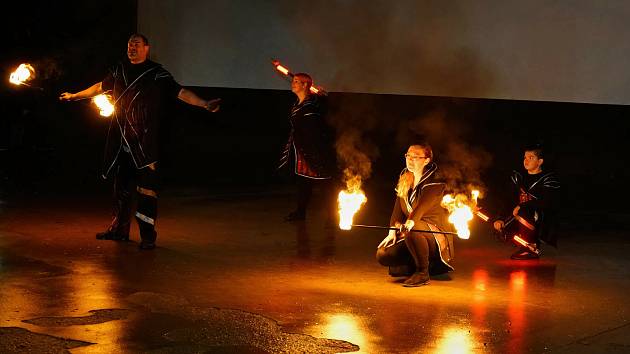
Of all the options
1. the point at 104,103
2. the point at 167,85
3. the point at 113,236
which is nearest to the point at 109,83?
the point at 104,103

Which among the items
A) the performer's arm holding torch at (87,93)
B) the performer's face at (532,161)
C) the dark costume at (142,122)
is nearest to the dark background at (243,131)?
the performer's arm holding torch at (87,93)

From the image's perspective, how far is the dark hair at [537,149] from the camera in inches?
380

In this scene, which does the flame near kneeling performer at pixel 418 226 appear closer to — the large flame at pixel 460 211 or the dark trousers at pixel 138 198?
the large flame at pixel 460 211

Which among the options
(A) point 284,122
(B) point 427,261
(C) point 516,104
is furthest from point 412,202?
(A) point 284,122

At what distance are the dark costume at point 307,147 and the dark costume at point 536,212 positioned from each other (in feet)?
8.98

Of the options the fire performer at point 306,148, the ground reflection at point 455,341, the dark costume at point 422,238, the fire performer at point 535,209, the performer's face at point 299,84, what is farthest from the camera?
the fire performer at point 306,148

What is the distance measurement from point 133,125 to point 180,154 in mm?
6915

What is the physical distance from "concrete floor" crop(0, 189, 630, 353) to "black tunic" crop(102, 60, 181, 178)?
0.90 metres

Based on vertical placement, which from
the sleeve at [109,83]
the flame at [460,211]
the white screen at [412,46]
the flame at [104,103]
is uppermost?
the white screen at [412,46]

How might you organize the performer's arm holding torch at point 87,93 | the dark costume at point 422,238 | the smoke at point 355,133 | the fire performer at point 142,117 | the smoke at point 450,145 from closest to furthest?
the dark costume at point 422,238, the fire performer at point 142,117, the performer's arm holding torch at point 87,93, the smoke at point 450,145, the smoke at point 355,133

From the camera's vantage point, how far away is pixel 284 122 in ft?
53.8

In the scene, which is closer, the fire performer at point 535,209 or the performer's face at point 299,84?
the fire performer at point 535,209

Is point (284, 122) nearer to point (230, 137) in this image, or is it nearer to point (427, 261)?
point (230, 137)

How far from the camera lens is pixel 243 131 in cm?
1655
